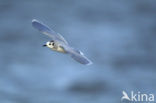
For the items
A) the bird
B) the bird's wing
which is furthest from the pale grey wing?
the bird's wing

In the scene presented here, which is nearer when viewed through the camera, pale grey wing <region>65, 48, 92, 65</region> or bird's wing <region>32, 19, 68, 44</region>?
pale grey wing <region>65, 48, 92, 65</region>

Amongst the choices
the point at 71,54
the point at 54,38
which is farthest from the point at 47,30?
the point at 71,54

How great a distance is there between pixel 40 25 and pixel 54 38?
110 mm

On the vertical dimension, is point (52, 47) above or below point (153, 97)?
below

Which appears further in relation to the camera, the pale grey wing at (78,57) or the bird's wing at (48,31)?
the bird's wing at (48,31)

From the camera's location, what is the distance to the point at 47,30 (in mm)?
1312

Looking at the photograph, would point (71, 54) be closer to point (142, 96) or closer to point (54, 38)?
point (54, 38)

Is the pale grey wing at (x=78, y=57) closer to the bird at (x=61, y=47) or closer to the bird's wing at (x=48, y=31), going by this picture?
the bird at (x=61, y=47)

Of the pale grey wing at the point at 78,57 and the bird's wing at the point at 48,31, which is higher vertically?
the bird's wing at the point at 48,31

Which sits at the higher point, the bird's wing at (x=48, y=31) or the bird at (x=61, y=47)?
the bird's wing at (x=48, y=31)

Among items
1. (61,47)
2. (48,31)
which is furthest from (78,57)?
(48,31)

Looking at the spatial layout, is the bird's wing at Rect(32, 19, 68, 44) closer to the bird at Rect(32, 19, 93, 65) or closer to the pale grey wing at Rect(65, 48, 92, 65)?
the bird at Rect(32, 19, 93, 65)

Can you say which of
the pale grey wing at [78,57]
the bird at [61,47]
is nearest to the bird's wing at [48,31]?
the bird at [61,47]

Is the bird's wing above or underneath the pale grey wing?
above
